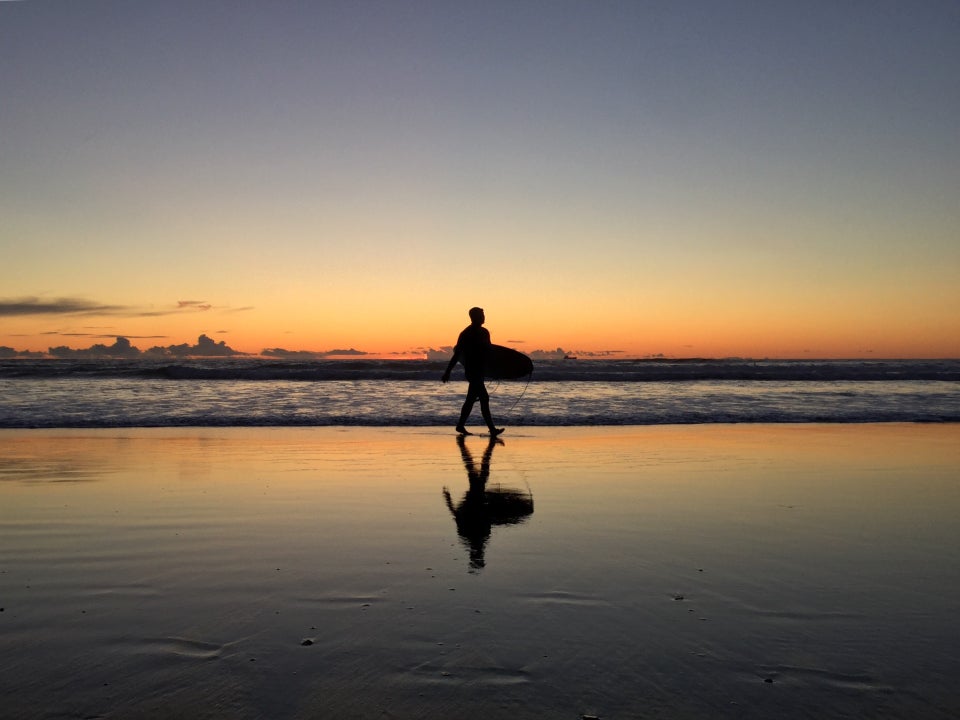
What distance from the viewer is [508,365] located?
16688 millimetres

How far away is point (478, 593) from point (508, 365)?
12836 mm

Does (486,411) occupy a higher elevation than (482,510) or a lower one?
higher

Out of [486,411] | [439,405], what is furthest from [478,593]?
[439,405]

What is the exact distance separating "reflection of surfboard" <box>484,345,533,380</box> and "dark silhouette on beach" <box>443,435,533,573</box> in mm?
8249

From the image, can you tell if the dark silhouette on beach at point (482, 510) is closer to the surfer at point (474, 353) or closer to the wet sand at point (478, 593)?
the wet sand at point (478, 593)

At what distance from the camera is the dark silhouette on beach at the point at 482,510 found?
511 cm

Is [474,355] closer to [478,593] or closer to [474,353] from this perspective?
[474,353]

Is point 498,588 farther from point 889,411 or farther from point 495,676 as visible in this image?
point 889,411

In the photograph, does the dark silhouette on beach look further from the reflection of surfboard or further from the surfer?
the reflection of surfboard

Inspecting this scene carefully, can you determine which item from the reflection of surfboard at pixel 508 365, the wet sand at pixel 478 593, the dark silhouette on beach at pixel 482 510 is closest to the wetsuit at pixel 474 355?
the reflection of surfboard at pixel 508 365

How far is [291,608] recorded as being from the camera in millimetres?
3645

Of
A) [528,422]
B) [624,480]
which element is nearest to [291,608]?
[624,480]

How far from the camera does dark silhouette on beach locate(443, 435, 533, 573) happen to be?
511cm

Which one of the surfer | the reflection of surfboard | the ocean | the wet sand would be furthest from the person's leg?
the wet sand
